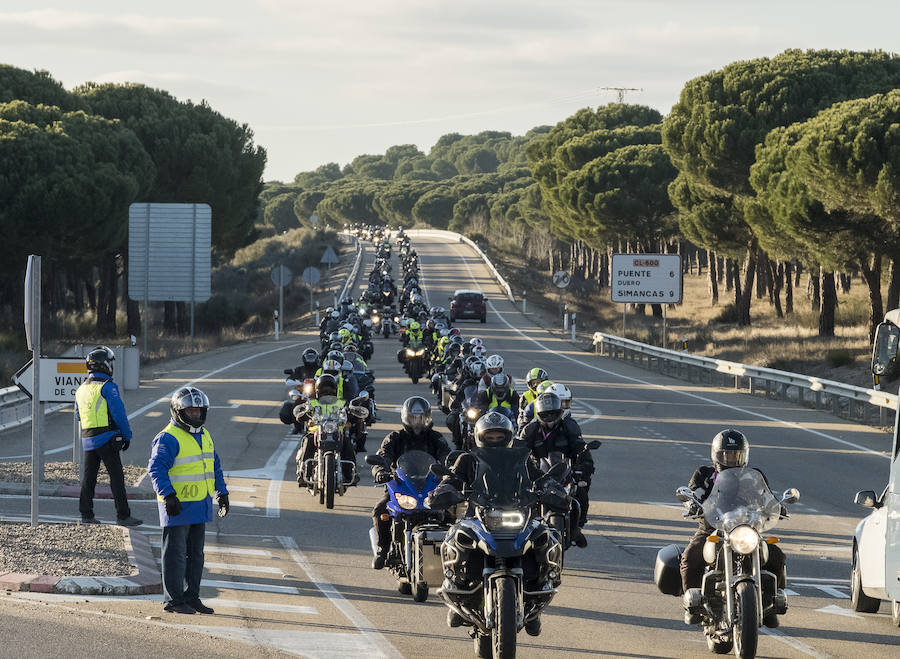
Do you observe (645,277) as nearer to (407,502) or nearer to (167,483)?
(407,502)

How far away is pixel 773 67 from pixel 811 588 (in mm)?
46887

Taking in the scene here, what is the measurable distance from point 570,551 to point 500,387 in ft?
14.4

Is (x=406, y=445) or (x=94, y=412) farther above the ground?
(x=406, y=445)

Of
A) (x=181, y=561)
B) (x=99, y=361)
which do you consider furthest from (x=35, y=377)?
(x=181, y=561)

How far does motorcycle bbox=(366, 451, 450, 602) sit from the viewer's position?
10.3 meters

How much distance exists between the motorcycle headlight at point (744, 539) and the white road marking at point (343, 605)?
218 centimetres

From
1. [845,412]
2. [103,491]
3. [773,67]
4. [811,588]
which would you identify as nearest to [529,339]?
[773,67]

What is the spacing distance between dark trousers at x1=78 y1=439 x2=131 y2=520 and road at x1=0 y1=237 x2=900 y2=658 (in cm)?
38

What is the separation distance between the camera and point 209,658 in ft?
28.3

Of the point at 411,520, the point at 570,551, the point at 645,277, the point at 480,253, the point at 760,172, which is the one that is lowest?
the point at 570,551

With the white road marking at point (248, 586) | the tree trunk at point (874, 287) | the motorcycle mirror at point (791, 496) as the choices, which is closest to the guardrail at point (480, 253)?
the tree trunk at point (874, 287)

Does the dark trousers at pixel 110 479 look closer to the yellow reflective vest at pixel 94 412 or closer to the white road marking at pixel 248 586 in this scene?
the yellow reflective vest at pixel 94 412

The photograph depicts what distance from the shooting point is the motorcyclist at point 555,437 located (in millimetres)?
13273

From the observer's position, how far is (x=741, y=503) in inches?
355
